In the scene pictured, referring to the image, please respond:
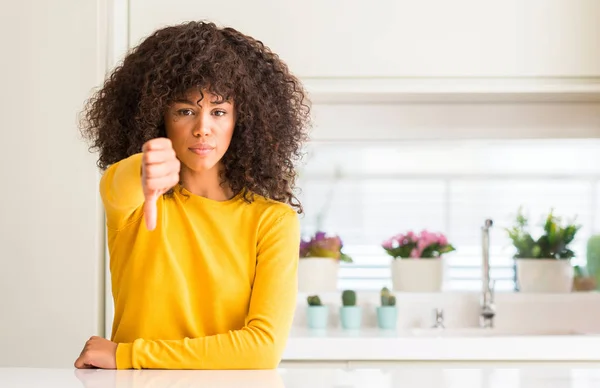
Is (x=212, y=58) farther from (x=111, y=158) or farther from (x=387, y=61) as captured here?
(x=387, y=61)

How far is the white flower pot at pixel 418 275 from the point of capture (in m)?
2.80

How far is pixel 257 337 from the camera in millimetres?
1275

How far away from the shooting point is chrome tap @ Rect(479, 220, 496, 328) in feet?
8.88

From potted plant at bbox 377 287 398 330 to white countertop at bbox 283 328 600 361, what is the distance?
0.39 meters

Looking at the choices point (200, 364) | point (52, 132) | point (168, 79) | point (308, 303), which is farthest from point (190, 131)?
point (308, 303)

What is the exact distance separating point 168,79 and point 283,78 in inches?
10.2

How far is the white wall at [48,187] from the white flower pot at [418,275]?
1.02 m

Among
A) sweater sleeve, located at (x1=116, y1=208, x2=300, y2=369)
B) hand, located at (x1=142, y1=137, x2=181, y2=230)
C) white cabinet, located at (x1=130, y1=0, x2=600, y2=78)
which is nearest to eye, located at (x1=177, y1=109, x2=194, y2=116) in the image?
sweater sleeve, located at (x1=116, y1=208, x2=300, y2=369)

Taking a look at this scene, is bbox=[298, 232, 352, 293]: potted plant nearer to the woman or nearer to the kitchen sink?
the kitchen sink

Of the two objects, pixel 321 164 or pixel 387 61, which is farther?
pixel 321 164

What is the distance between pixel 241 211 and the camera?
1.44 metres

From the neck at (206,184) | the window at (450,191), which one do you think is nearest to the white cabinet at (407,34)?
the window at (450,191)

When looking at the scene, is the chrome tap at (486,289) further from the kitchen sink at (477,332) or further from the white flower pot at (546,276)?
the white flower pot at (546,276)

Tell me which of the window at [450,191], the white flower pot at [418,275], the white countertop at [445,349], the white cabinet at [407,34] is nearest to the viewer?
the white countertop at [445,349]
